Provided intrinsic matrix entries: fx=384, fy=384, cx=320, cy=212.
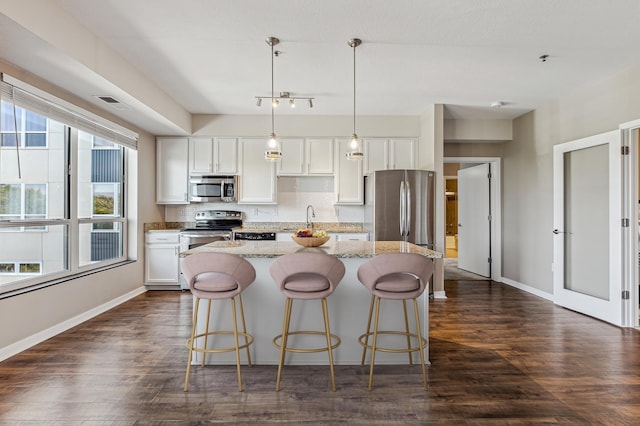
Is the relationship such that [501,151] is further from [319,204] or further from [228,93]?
[228,93]

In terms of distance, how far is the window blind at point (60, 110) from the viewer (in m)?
2.95

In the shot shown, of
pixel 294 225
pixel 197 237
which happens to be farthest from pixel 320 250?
pixel 294 225

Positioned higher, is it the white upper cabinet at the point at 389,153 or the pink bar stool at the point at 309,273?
the white upper cabinet at the point at 389,153

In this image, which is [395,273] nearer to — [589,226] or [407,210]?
[407,210]

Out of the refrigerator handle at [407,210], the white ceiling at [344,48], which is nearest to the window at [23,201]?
the white ceiling at [344,48]

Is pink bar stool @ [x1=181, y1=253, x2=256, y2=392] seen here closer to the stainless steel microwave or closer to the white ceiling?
the white ceiling

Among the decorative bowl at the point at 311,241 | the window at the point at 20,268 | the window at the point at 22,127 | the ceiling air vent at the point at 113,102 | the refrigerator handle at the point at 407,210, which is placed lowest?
the window at the point at 20,268

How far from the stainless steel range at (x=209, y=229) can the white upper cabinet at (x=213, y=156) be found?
637 mm

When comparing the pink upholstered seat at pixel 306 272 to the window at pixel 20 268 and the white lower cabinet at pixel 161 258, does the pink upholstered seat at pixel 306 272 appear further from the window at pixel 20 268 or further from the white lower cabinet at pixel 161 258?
the white lower cabinet at pixel 161 258

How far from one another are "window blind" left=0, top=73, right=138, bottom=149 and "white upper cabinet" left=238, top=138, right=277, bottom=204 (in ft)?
4.93

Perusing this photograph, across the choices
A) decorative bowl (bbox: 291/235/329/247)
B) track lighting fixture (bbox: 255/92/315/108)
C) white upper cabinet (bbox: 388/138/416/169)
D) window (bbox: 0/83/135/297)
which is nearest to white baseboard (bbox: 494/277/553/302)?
white upper cabinet (bbox: 388/138/416/169)

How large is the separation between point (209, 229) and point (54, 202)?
199cm

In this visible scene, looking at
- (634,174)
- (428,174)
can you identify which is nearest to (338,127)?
(428,174)

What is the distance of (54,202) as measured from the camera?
3.76m
